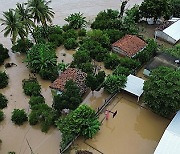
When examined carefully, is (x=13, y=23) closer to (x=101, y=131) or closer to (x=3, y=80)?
(x=3, y=80)

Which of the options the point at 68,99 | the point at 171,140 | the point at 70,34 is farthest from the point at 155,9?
the point at 171,140

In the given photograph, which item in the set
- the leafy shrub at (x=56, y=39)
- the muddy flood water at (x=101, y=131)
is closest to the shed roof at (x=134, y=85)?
the muddy flood water at (x=101, y=131)

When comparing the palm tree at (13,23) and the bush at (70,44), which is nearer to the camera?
the palm tree at (13,23)

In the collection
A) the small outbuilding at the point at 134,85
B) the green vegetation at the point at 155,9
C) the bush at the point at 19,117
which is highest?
the green vegetation at the point at 155,9

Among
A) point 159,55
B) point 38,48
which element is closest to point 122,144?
point 159,55

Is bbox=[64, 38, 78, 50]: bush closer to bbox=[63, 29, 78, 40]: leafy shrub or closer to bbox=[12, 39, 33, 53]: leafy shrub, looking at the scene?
bbox=[63, 29, 78, 40]: leafy shrub

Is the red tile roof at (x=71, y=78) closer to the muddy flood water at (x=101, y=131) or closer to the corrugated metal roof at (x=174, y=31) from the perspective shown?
the muddy flood water at (x=101, y=131)

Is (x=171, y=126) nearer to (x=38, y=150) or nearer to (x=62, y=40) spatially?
(x=38, y=150)

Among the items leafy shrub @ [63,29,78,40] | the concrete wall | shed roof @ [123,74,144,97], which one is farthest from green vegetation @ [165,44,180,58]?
leafy shrub @ [63,29,78,40]
